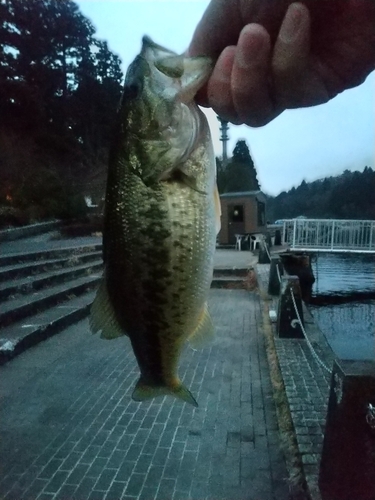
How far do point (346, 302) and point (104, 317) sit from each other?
12.4 metres

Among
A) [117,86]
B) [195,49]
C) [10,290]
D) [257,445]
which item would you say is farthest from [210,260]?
[117,86]

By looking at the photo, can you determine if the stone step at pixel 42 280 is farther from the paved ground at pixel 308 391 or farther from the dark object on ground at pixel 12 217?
the dark object on ground at pixel 12 217

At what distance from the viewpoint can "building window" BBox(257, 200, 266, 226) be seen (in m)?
22.9

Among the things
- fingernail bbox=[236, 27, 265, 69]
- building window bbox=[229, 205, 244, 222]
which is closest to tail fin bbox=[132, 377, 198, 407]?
fingernail bbox=[236, 27, 265, 69]

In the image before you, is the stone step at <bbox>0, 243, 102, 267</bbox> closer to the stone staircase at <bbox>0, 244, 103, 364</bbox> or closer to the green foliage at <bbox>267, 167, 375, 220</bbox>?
the stone staircase at <bbox>0, 244, 103, 364</bbox>

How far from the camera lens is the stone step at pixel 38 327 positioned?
5753 millimetres

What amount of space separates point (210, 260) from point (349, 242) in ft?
56.1

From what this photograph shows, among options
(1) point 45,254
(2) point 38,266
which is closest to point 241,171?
(1) point 45,254

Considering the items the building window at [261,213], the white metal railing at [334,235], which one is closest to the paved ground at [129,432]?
the white metal railing at [334,235]

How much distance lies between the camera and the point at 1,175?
16094mm

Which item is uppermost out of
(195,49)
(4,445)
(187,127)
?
(195,49)

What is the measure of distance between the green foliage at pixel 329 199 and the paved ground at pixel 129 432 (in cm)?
1468

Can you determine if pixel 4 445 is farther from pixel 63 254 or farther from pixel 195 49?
pixel 63 254

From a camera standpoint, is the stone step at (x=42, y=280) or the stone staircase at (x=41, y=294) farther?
the stone step at (x=42, y=280)
